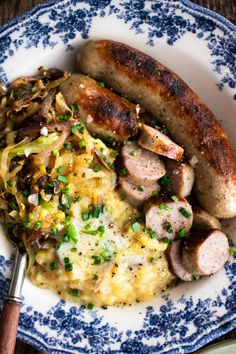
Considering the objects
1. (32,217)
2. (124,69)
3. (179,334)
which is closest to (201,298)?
(179,334)

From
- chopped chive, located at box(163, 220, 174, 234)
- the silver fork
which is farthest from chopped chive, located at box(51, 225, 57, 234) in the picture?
chopped chive, located at box(163, 220, 174, 234)

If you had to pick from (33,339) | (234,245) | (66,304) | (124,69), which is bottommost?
(33,339)

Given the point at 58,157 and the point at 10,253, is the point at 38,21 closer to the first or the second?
the point at 58,157

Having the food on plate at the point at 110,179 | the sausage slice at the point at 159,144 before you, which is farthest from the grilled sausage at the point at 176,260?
the sausage slice at the point at 159,144

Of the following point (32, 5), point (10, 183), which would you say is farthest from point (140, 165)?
point (32, 5)

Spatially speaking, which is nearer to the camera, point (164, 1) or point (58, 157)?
point (58, 157)

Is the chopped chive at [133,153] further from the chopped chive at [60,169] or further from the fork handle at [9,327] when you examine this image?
the fork handle at [9,327]
